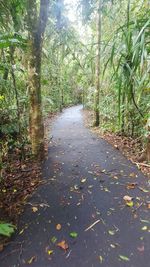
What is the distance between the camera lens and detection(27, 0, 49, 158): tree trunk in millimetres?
4086

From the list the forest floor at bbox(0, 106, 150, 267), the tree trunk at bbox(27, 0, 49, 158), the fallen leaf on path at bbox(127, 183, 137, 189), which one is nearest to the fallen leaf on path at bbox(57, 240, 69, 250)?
the forest floor at bbox(0, 106, 150, 267)

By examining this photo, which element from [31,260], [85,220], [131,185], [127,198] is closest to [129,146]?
[131,185]

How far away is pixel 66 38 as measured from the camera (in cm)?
727

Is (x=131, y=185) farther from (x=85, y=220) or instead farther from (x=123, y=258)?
(x=123, y=258)

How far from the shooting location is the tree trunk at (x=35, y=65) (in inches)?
161

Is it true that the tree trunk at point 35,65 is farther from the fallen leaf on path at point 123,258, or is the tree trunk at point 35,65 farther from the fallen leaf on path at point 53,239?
the fallen leaf on path at point 123,258

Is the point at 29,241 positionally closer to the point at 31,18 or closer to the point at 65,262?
the point at 65,262

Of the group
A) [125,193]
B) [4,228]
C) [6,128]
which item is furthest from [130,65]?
[6,128]

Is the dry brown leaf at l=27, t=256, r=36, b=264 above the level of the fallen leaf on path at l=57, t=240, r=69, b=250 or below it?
below

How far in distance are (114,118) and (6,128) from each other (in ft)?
13.9

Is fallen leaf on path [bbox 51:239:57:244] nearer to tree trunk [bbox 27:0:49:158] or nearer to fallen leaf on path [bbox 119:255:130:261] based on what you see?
fallen leaf on path [bbox 119:255:130:261]

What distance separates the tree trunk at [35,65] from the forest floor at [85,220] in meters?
0.62

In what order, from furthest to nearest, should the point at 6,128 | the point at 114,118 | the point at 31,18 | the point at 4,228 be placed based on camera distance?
the point at 114,118
the point at 6,128
the point at 31,18
the point at 4,228

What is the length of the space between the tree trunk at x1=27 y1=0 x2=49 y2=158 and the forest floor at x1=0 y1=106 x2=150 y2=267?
620 millimetres
